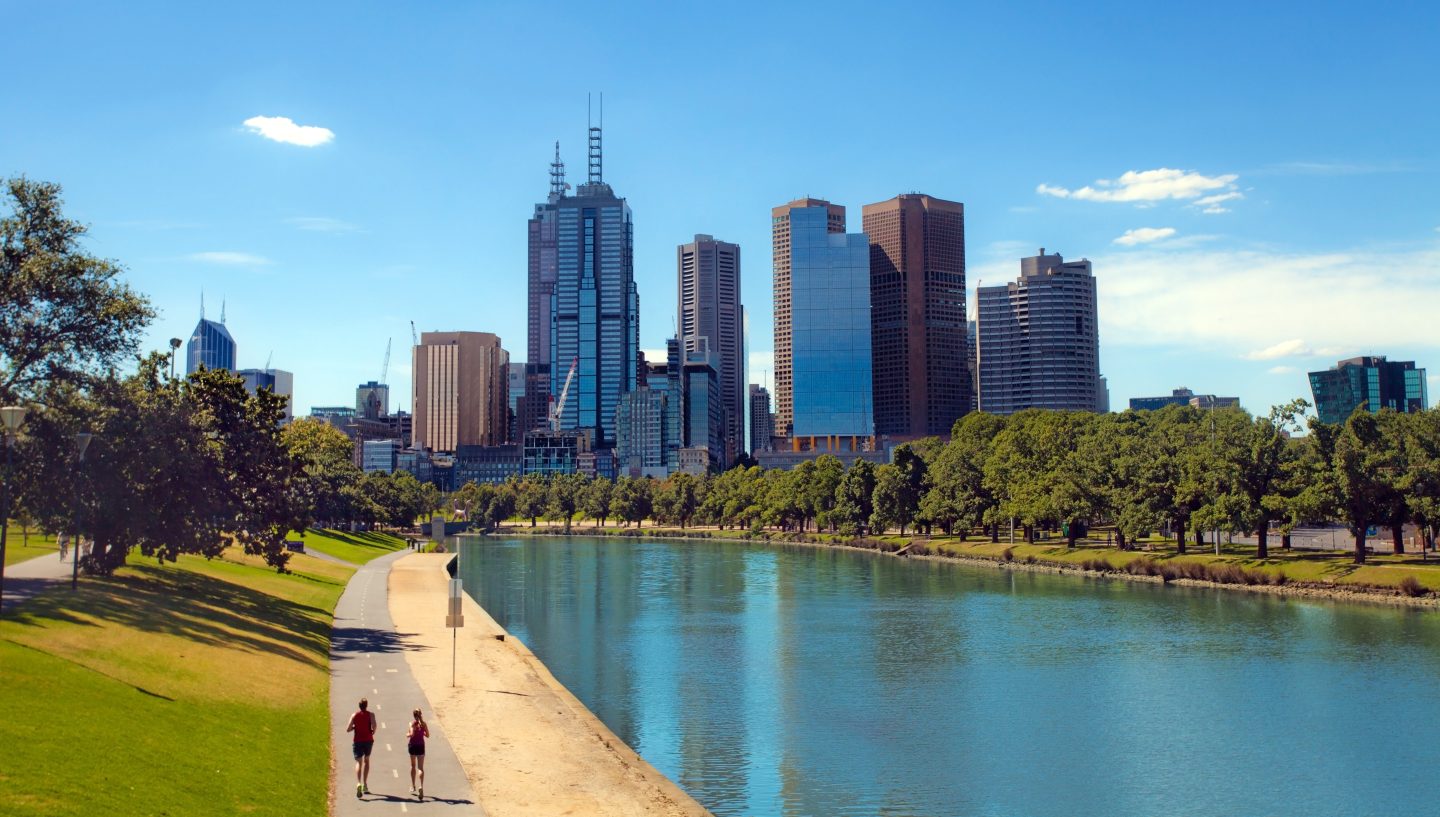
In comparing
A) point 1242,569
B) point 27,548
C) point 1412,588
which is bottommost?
point 1412,588

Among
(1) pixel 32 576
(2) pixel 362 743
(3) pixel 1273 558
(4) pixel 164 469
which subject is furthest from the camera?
(3) pixel 1273 558

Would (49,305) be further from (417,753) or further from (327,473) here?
(327,473)

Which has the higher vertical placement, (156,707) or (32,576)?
(32,576)

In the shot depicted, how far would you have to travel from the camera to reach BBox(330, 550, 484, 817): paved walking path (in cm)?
3158

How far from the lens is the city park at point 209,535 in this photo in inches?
1267

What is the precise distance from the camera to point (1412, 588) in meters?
→ 93.2

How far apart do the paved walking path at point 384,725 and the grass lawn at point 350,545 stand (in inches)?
2459

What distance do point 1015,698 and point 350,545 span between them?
113525 millimetres

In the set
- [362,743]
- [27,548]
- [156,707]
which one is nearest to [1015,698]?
[362,743]

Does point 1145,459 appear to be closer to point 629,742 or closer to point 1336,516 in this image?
point 1336,516

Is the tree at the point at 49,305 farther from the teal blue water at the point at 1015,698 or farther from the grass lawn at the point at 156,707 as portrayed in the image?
the teal blue water at the point at 1015,698

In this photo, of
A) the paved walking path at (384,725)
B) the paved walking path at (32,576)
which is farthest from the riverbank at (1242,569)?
the paved walking path at (32,576)

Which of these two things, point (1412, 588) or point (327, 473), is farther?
point (327, 473)

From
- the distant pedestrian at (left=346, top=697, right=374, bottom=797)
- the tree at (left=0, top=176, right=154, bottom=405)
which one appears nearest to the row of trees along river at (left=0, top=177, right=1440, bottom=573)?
the tree at (left=0, top=176, right=154, bottom=405)
